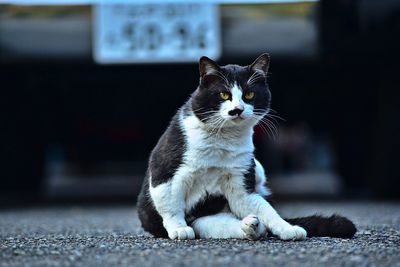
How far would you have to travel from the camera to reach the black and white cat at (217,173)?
3.78 meters

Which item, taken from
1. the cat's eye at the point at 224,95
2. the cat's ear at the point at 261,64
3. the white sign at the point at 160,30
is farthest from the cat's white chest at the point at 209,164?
the white sign at the point at 160,30

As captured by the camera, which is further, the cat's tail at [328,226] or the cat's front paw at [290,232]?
the cat's tail at [328,226]

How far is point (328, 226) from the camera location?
154 inches

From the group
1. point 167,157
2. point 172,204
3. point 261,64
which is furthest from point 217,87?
point 172,204

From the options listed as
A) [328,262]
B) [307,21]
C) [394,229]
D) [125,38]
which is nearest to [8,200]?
[125,38]

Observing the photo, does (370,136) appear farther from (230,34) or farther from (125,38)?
(125,38)

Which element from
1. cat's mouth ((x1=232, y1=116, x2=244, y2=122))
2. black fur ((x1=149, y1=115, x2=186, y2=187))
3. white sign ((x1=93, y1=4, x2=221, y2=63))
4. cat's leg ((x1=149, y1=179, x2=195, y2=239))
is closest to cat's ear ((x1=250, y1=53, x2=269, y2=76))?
cat's mouth ((x1=232, y1=116, x2=244, y2=122))

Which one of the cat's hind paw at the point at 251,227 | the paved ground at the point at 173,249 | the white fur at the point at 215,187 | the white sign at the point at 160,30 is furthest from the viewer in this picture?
the white sign at the point at 160,30

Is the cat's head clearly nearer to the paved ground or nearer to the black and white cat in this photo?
the black and white cat

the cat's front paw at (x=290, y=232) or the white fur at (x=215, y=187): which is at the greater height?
the white fur at (x=215, y=187)

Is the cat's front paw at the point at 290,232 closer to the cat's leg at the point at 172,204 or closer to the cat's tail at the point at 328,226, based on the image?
the cat's tail at the point at 328,226

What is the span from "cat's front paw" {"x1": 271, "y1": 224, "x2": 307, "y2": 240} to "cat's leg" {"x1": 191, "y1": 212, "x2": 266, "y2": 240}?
3.4 inches

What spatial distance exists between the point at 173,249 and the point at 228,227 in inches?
18.7

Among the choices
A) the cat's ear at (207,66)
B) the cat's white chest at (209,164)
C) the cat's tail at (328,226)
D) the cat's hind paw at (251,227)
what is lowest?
the cat's tail at (328,226)
